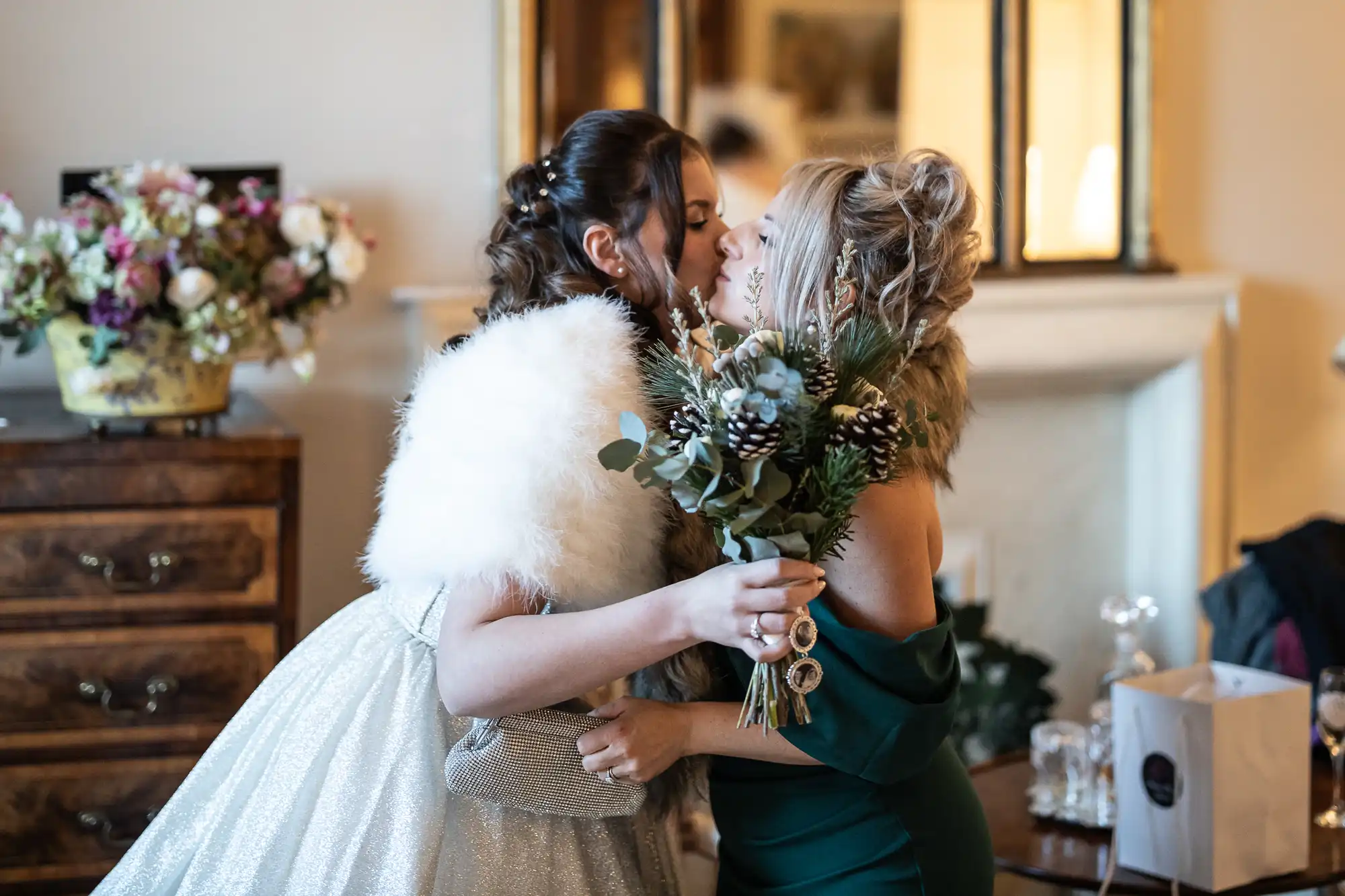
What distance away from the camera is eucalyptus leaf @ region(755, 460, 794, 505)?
1113 mm

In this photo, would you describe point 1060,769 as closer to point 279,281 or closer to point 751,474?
point 751,474

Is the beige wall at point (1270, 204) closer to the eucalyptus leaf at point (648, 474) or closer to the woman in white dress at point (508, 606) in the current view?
the woman in white dress at point (508, 606)

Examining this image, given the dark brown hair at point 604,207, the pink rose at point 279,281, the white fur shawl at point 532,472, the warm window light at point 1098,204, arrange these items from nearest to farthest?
1. the white fur shawl at point 532,472
2. the dark brown hair at point 604,207
3. the pink rose at point 279,281
4. the warm window light at point 1098,204

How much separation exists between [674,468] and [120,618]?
1223 millimetres

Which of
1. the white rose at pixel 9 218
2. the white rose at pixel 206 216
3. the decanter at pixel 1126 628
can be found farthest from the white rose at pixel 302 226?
the decanter at pixel 1126 628

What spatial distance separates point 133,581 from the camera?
6.52 feet

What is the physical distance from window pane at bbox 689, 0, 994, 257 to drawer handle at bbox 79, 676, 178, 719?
56.7 inches

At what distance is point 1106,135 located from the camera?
3.04 meters

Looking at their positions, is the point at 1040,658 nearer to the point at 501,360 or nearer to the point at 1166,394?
the point at 1166,394

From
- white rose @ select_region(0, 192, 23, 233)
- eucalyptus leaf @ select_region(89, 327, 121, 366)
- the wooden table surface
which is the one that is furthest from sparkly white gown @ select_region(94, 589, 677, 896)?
white rose @ select_region(0, 192, 23, 233)

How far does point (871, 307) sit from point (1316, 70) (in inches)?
93.4

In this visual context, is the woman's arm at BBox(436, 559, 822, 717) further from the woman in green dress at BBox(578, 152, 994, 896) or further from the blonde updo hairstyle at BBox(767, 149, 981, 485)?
the blonde updo hairstyle at BBox(767, 149, 981, 485)

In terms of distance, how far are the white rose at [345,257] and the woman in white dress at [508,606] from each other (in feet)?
2.04

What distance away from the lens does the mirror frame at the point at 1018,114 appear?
108 inches
